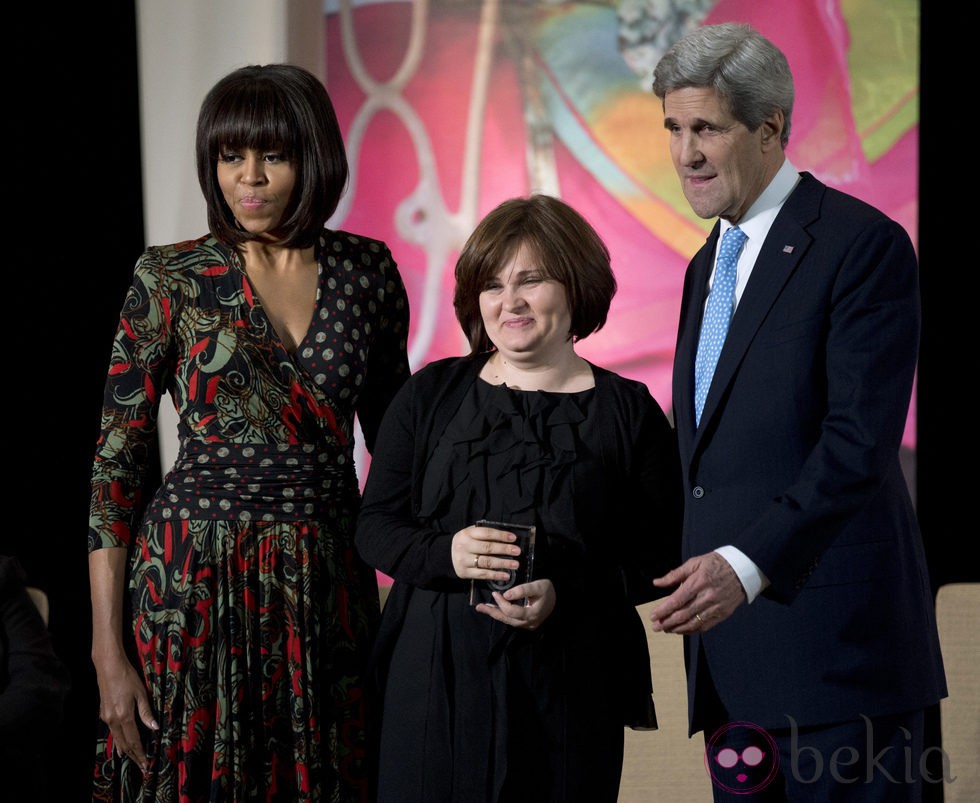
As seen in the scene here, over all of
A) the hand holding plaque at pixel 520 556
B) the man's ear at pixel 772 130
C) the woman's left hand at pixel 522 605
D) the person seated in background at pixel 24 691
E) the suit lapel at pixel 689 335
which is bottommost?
the person seated in background at pixel 24 691

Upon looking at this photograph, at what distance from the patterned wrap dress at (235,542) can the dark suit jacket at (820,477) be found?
1.99 feet

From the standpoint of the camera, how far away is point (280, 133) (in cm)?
204

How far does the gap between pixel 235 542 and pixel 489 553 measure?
1.63 ft

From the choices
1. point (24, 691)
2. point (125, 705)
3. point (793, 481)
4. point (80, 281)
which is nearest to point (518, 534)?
point (793, 481)

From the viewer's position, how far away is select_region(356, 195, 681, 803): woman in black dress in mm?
1805

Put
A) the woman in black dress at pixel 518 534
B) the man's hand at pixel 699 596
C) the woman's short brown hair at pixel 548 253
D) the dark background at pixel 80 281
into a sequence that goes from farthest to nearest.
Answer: the dark background at pixel 80 281
the woman's short brown hair at pixel 548 253
the woman in black dress at pixel 518 534
the man's hand at pixel 699 596

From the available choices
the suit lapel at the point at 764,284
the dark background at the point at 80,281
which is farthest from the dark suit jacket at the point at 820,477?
the dark background at the point at 80,281

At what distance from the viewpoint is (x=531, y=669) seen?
1.81 metres

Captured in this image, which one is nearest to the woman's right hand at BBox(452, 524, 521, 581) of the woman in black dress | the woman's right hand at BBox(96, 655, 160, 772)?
the woman in black dress

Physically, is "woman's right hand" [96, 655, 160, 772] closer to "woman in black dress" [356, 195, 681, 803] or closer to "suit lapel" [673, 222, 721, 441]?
"woman in black dress" [356, 195, 681, 803]

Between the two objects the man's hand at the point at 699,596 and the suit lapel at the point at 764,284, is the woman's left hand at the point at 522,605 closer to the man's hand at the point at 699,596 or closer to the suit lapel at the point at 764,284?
the man's hand at the point at 699,596

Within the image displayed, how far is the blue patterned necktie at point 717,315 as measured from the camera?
1936 millimetres

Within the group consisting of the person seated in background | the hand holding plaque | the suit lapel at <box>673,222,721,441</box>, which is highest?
the suit lapel at <box>673,222,721,441</box>

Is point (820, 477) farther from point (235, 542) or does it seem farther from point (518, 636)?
point (235, 542)
